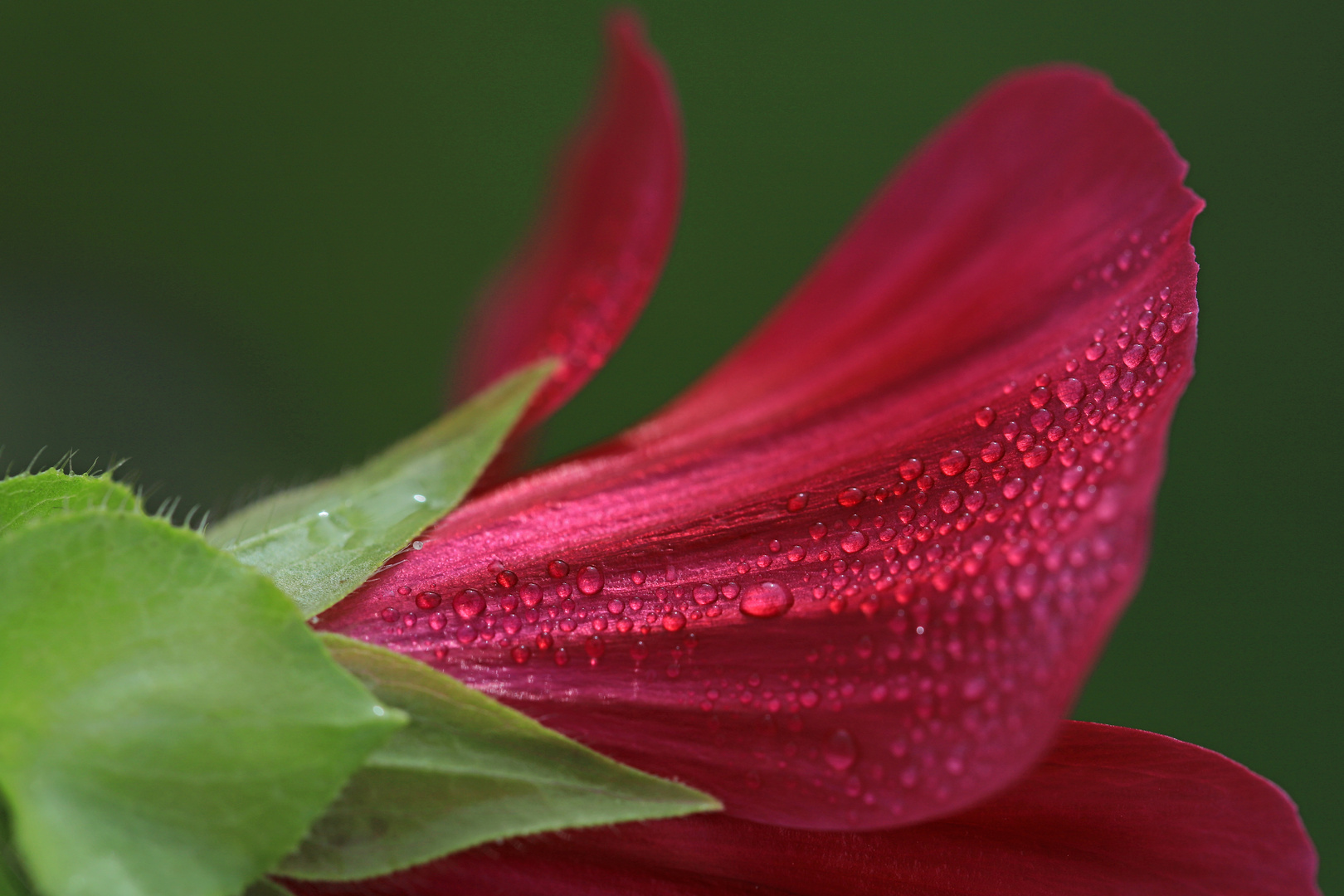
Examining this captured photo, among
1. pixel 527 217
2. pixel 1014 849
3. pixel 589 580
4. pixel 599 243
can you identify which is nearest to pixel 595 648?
pixel 589 580

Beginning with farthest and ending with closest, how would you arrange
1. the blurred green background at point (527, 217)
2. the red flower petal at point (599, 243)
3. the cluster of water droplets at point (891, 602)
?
the blurred green background at point (527, 217), the red flower petal at point (599, 243), the cluster of water droplets at point (891, 602)

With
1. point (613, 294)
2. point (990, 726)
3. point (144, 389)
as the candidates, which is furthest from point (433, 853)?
point (144, 389)

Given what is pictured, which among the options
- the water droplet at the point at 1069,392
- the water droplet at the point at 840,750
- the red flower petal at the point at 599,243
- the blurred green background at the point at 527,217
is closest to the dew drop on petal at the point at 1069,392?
the water droplet at the point at 1069,392

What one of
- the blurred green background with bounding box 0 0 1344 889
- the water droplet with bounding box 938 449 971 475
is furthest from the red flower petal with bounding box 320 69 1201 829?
the blurred green background with bounding box 0 0 1344 889

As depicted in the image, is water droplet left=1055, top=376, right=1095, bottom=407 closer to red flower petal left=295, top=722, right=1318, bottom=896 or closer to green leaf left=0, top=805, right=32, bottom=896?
red flower petal left=295, top=722, right=1318, bottom=896

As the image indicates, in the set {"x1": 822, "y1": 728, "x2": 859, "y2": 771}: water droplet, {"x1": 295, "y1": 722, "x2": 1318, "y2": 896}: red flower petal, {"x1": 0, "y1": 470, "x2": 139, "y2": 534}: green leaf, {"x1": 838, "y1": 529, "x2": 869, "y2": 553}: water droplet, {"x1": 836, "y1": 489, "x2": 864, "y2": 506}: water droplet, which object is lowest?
{"x1": 295, "y1": 722, "x2": 1318, "y2": 896}: red flower petal

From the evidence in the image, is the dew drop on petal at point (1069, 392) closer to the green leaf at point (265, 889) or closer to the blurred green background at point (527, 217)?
the green leaf at point (265, 889)
